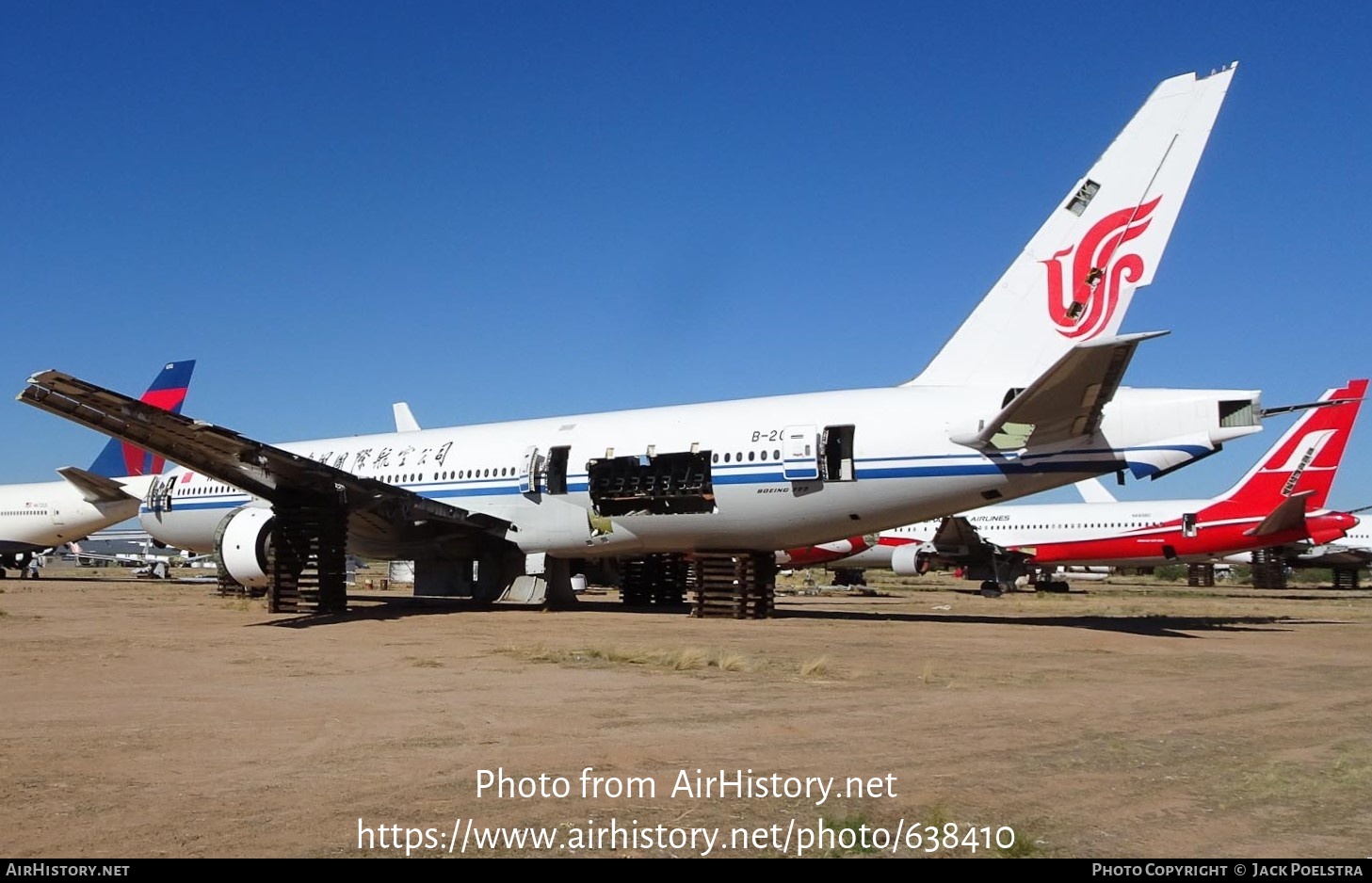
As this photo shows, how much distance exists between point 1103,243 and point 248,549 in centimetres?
1674

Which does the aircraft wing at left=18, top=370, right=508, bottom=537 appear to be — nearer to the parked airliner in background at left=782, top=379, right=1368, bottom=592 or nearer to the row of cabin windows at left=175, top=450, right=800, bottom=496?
the row of cabin windows at left=175, top=450, right=800, bottom=496

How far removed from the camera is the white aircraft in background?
662 inches

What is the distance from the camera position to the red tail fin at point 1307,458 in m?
36.0

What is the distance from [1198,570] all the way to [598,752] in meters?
52.4

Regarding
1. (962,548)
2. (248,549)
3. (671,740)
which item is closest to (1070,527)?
(962,548)

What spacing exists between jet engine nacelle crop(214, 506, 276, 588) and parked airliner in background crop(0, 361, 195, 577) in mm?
14620

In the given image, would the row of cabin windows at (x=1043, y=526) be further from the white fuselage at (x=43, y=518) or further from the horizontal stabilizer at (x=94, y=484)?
the white fuselage at (x=43, y=518)

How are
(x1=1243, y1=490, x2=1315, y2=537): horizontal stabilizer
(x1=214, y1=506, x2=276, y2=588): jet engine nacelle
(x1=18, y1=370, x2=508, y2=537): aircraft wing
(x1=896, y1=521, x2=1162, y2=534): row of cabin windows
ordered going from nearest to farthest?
(x1=18, y1=370, x2=508, y2=537): aircraft wing < (x1=214, y1=506, x2=276, y2=588): jet engine nacelle < (x1=1243, y1=490, x2=1315, y2=537): horizontal stabilizer < (x1=896, y1=521, x2=1162, y2=534): row of cabin windows

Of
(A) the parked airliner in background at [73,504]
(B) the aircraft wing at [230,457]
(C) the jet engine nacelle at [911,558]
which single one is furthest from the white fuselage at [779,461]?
(C) the jet engine nacelle at [911,558]

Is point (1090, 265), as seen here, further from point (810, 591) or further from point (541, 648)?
point (810, 591)

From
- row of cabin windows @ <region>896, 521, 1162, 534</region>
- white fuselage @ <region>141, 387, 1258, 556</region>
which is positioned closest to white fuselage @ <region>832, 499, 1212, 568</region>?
row of cabin windows @ <region>896, 521, 1162, 534</region>

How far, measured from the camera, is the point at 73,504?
41688mm

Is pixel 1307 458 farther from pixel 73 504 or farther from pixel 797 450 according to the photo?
pixel 73 504

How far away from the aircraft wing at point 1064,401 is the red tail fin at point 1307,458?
23569 millimetres
